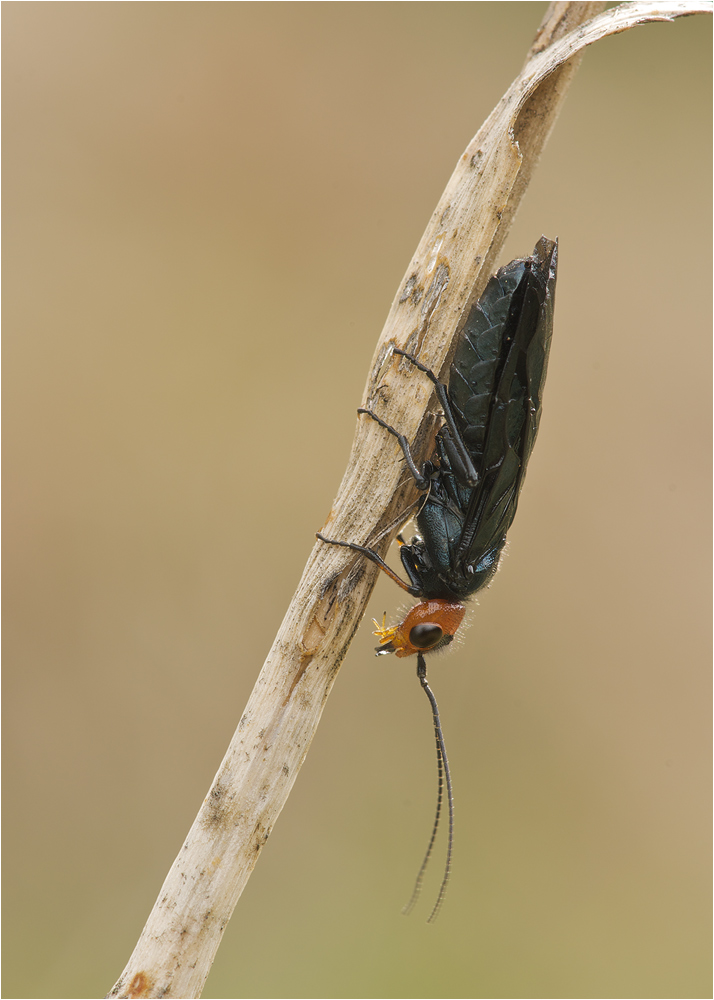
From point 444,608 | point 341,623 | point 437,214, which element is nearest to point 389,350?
point 437,214

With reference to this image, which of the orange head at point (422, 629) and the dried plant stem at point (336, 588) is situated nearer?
the dried plant stem at point (336, 588)

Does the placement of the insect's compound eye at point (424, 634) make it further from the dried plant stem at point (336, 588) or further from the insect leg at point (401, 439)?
the insect leg at point (401, 439)

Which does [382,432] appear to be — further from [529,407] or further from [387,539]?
[529,407]

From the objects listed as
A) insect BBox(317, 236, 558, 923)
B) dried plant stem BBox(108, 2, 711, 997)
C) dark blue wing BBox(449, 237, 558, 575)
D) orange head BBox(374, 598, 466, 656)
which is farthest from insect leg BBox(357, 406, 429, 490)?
orange head BBox(374, 598, 466, 656)

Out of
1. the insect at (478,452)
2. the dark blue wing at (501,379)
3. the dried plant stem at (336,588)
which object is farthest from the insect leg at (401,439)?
the dark blue wing at (501,379)

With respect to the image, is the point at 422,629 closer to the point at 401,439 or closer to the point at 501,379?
the point at 401,439

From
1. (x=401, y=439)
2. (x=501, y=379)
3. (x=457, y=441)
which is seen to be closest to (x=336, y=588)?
(x=401, y=439)

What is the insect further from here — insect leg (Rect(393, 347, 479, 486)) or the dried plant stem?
the dried plant stem
